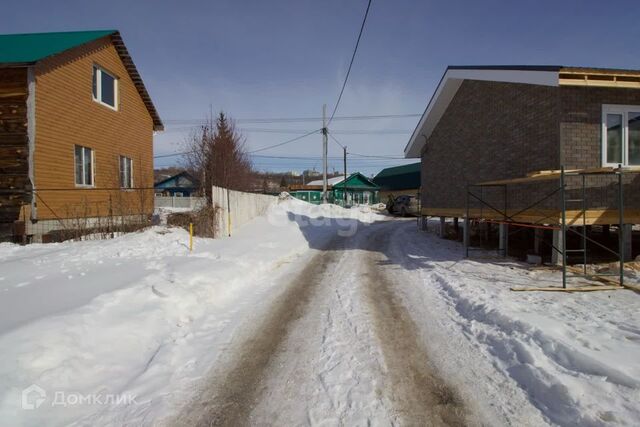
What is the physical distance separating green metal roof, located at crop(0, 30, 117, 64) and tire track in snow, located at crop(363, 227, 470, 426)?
40.7ft

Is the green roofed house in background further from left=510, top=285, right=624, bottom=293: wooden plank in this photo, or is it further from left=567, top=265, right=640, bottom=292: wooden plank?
left=510, top=285, right=624, bottom=293: wooden plank

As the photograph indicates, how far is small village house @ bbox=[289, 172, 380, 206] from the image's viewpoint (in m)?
48.2

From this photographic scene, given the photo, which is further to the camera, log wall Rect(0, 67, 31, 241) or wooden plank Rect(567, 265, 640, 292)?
log wall Rect(0, 67, 31, 241)

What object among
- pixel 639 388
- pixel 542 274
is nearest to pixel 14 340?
pixel 639 388

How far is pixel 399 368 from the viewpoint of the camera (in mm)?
3641

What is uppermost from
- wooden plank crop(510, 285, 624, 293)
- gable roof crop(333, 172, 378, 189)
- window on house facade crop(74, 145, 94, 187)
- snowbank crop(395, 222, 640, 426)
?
gable roof crop(333, 172, 378, 189)

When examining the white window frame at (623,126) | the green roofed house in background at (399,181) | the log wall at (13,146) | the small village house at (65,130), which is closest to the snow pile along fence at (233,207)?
the small village house at (65,130)

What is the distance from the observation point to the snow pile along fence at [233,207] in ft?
42.7

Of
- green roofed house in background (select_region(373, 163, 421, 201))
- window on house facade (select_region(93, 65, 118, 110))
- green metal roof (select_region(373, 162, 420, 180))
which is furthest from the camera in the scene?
green metal roof (select_region(373, 162, 420, 180))

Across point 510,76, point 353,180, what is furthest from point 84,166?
point 353,180

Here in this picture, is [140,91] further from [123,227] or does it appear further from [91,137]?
[123,227]

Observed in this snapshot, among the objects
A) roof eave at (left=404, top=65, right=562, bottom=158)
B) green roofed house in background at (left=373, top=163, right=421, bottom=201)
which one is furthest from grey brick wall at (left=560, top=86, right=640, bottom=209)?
green roofed house in background at (left=373, top=163, right=421, bottom=201)

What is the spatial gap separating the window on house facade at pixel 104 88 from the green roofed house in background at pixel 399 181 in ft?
123

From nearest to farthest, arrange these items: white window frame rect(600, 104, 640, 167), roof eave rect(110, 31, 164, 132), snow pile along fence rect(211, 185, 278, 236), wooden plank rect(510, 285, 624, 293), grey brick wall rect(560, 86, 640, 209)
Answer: wooden plank rect(510, 285, 624, 293)
grey brick wall rect(560, 86, 640, 209)
white window frame rect(600, 104, 640, 167)
snow pile along fence rect(211, 185, 278, 236)
roof eave rect(110, 31, 164, 132)
